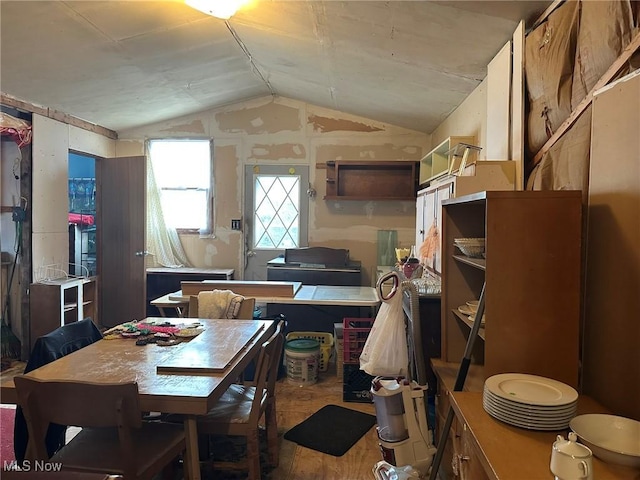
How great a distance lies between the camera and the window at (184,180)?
535 cm

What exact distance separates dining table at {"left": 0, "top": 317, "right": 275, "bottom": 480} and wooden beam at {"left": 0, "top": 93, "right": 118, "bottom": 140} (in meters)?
2.64

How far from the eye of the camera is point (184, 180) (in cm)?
537

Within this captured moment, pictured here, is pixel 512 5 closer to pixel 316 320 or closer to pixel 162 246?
pixel 316 320

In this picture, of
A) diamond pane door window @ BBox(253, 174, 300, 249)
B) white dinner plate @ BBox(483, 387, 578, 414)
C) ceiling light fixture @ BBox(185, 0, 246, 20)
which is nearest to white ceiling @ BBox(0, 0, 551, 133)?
ceiling light fixture @ BBox(185, 0, 246, 20)

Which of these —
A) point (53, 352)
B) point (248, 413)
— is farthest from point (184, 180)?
point (248, 413)

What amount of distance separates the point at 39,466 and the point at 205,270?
3.72 metres

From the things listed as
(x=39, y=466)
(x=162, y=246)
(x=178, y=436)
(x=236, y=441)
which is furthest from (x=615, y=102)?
(x=162, y=246)

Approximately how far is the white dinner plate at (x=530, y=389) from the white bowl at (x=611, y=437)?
72 millimetres

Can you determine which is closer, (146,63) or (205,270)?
(146,63)

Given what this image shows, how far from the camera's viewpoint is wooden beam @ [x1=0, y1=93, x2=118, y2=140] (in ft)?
12.0

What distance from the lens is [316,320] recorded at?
4453mm

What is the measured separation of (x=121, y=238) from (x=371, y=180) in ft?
9.53

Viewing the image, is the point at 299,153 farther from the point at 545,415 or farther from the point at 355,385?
the point at 545,415

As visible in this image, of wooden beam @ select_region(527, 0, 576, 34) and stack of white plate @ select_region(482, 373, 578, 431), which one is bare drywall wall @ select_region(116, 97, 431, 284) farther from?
stack of white plate @ select_region(482, 373, 578, 431)
